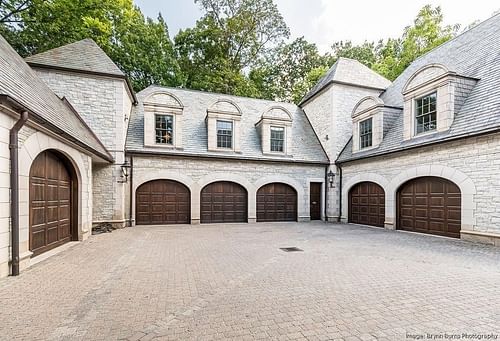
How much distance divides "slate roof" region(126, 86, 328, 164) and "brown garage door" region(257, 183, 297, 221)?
5.90 ft

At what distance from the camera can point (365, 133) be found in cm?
1451

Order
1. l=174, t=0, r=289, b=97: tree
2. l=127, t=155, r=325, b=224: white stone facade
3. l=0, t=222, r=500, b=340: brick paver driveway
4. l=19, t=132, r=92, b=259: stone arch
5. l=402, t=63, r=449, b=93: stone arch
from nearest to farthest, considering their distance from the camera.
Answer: l=0, t=222, r=500, b=340: brick paver driveway < l=19, t=132, r=92, b=259: stone arch < l=402, t=63, r=449, b=93: stone arch < l=127, t=155, r=325, b=224: white stone facade < l=174, t=0, r=289, b=97: tree

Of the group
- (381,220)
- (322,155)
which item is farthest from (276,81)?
(381,220)

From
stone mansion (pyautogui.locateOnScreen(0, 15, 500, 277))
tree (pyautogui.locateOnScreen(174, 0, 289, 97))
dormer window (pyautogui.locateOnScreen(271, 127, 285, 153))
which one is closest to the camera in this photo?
stone mansion (pyautogui.locateOnScreen(0, 15, 500, 277))

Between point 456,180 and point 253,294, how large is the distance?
919 centimetres

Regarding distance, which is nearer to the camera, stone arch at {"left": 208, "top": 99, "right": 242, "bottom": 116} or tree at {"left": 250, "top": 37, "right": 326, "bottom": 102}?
stone arch at {"left": 208, "top": 99, "right": 242, "bottom": 116}

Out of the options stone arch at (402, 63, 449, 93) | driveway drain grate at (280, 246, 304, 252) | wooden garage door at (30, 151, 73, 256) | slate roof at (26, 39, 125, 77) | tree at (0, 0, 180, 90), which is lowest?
driveway drain grate at (280, 246, 304, 252)

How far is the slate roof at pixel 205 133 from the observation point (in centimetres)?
1385

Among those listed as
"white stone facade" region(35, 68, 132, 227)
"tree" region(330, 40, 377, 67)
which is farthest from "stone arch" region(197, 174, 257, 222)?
"tree" region(330, 40, 377, 67)

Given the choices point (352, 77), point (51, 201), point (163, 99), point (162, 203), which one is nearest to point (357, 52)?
point (352, 77)

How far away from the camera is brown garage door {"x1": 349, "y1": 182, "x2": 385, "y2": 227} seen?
13.0 metres

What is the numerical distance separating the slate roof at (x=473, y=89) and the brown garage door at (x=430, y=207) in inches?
70.0

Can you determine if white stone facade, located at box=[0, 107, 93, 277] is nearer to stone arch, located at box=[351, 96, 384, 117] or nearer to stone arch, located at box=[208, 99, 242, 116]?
stone arch, located at box=[208, 99, 242, 116]

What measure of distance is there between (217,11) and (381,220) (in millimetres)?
24917
